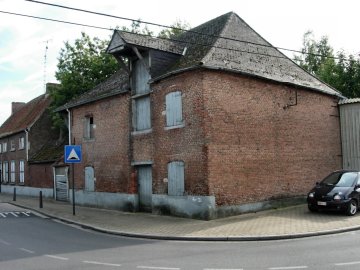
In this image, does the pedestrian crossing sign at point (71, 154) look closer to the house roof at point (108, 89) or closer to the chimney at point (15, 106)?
the house roof at point (108, 89)

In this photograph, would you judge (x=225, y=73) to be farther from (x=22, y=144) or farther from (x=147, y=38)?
(x=22, y=144)

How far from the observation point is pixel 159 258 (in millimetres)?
9312

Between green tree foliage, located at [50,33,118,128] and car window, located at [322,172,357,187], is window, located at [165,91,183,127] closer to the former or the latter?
car window, located at [322,172,357,187]

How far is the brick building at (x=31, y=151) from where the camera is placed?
31047 millimetres

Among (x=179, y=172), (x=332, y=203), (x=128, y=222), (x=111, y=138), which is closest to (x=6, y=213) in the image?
(x=111, y=138)

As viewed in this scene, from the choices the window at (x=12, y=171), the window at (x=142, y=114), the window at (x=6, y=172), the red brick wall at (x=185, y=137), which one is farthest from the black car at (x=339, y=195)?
the window at (x=6, y=172)

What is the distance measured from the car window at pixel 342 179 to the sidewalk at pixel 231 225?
4.09ft

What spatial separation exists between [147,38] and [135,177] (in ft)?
20.6

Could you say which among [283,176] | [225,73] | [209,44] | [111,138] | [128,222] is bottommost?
[128,222]

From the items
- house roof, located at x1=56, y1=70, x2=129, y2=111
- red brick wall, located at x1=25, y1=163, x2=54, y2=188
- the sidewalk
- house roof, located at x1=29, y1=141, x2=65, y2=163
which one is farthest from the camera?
house roof, located at x1=29, y1=141, x2=65, y2=163

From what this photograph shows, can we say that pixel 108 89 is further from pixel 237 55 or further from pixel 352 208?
pixel 352 208

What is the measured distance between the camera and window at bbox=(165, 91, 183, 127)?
1653cm

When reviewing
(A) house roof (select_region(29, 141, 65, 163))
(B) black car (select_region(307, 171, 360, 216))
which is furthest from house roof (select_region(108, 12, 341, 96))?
(A) house roof (select_region(29, 141, 65, 163))

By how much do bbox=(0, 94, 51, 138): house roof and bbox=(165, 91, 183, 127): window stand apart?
19973 mm
